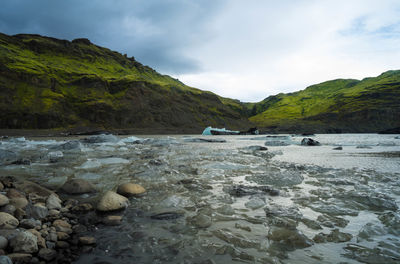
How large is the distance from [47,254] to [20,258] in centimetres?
28

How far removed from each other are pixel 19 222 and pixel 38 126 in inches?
2903

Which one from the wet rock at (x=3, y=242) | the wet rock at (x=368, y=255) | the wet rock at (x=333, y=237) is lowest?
the wet rock at (x=333, y=237)

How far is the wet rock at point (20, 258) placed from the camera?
2.65m

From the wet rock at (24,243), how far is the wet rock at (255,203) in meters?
3.78

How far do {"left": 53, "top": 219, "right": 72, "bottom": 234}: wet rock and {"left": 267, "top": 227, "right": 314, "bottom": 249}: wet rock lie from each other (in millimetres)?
3259

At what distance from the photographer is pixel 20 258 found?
2689mm

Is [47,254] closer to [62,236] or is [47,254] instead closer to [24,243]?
[24,243]

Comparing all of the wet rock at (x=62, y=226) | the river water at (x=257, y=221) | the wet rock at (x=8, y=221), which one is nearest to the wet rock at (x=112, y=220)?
the river water at (x=257, y=221)

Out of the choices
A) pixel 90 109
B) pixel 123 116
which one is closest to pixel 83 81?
pixel 90 109

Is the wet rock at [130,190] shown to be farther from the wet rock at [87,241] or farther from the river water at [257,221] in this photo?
the wet rock at [87,241]

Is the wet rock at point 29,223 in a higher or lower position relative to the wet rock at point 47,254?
higher

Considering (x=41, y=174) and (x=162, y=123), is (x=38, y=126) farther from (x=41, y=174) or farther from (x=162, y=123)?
(x=41, y=174)

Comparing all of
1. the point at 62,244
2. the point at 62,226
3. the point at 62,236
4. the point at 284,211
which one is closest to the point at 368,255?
the point at 284,211

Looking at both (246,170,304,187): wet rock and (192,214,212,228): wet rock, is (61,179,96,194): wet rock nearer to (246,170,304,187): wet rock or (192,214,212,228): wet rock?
(192,214,212,228): wet rock
